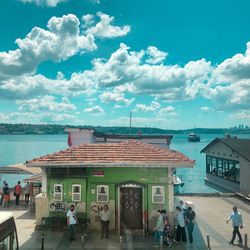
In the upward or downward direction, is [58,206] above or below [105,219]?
above

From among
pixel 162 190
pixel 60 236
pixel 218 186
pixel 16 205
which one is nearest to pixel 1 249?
pixel 60 236

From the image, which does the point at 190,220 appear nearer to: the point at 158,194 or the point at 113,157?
the point at 158,194

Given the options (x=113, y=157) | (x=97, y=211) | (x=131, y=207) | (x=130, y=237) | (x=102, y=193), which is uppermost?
(x=113, y=157)

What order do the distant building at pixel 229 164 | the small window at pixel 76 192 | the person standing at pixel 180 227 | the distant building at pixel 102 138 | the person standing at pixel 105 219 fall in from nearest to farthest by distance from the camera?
1. the person standing at pixel 180 227
2. the person standing at pixel 105 219
3. the small window at pixel 76 192
4. the distant building at pixel 229 164
5. the distant building at pixel 102 138

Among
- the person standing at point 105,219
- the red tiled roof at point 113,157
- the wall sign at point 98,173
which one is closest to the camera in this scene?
the person standing at point 105,219

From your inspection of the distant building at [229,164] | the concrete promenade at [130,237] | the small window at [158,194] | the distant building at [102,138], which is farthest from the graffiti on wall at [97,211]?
the distant building at [102,138]

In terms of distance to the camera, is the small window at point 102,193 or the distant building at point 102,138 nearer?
the small window at point 102,193

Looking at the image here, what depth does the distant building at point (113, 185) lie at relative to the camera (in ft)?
62.2

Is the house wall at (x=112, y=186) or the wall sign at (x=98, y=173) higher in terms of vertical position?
the wall sign at (x=98, y=173)

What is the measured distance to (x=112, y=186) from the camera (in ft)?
63.6

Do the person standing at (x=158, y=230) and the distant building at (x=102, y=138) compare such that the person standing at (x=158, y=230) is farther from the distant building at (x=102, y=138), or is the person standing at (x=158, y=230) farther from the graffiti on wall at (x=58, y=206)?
the distant building at (x=102, y=138)

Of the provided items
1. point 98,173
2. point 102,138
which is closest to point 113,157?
point 98,173

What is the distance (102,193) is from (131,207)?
1697 millimetres

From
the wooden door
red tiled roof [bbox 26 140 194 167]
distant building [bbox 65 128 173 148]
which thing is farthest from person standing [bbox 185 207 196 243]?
distant building [bbox 65 128 173 148]
